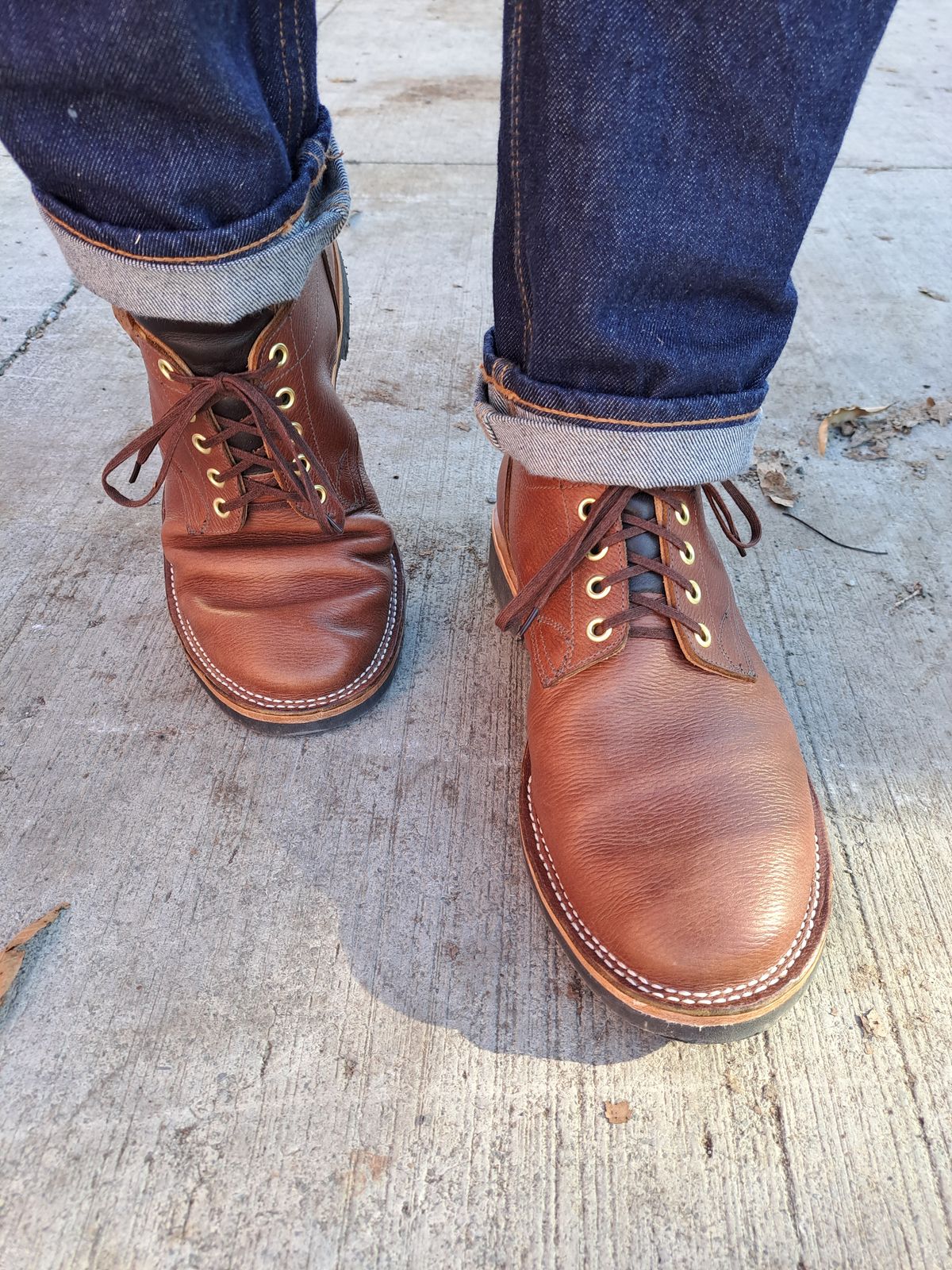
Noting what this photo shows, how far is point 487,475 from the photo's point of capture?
1590 mm

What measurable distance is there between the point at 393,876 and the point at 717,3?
2.92ft

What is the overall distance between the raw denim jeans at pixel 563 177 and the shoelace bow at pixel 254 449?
0.46 ft

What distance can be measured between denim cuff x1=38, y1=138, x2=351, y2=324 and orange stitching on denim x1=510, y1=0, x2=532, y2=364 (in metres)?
0.23

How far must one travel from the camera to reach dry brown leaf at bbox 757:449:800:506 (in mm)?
1529

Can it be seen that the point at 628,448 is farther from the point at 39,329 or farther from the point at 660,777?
the point at 39,329

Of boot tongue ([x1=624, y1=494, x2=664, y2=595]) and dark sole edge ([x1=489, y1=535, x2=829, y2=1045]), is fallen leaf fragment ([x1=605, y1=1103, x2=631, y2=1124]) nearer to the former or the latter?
dark sole edge ([x1=489, y1=535, x2=829, y2=1045])

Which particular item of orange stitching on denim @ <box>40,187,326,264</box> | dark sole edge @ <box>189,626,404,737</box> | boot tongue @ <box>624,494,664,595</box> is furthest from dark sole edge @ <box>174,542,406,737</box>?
orange stitching on denim @ <box>40,187,326,264</box>

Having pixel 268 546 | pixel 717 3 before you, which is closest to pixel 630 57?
pixel 717 3

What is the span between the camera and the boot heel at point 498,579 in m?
1.25

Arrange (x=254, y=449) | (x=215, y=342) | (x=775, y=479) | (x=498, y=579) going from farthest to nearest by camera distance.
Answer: (x=775, y=479) → (x=498, y=579) → (x=254, y=449) → (x=215, y=342)

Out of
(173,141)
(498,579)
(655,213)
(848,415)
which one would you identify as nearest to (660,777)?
(498,579)

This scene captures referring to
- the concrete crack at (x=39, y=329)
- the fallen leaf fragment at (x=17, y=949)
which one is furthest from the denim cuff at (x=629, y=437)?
the concrete crack at (x=39, y=329)

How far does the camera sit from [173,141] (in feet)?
2.71

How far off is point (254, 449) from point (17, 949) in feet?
2.08
